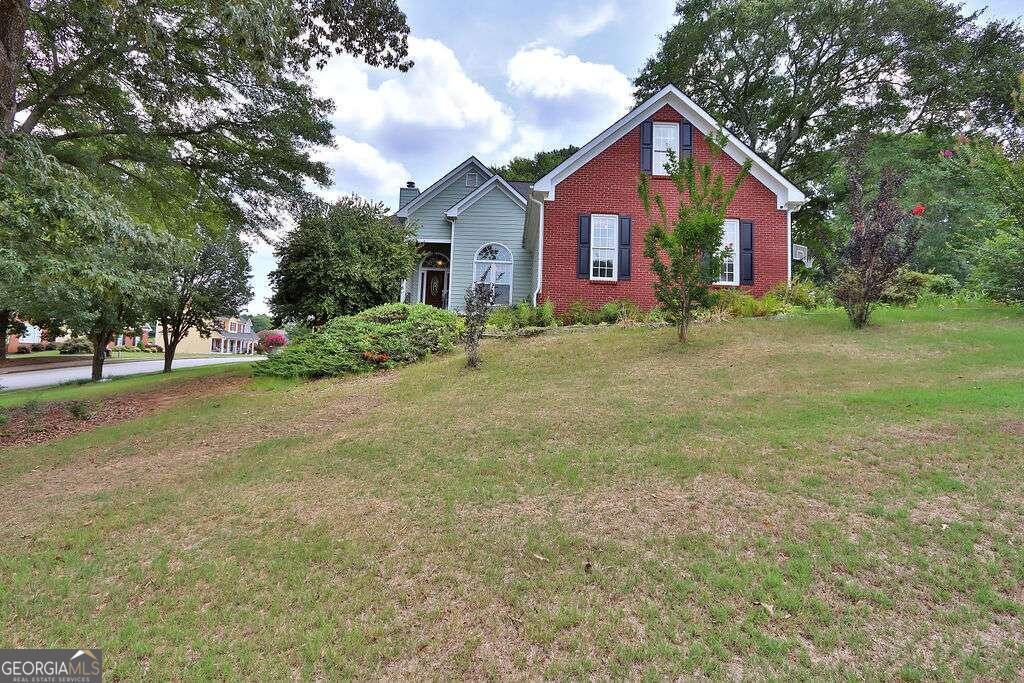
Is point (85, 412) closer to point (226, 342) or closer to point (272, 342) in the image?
point (272, 342)

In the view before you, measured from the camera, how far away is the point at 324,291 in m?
13.1

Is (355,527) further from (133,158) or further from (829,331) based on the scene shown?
(133,158)

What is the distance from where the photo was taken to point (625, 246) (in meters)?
14.1

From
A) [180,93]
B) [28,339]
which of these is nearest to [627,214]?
[180,93]

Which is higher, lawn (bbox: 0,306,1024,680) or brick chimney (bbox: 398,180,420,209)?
brick chimney (bbox: 398,180,420,209)

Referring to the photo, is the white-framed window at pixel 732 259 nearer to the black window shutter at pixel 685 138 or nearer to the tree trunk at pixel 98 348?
the black window shutter at pixel 685 138

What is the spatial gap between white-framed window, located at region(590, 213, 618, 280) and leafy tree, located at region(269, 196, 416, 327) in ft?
18.7

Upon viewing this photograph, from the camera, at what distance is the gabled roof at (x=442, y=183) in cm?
1917

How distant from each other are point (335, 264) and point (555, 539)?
1144 centimetres

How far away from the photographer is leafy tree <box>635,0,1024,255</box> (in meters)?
20.1

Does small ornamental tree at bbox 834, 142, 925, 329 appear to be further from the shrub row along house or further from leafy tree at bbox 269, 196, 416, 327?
leafy tree at bbox 269, 196, 416, 327

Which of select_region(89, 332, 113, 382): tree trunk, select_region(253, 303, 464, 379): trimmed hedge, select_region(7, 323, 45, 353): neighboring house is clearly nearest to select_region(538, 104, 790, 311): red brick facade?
select_region(253, 303, 464, 379): trimmed hedge

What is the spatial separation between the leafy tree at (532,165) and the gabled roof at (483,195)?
15904mm

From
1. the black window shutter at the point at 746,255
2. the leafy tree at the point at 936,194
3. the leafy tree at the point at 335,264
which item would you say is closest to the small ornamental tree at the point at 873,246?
the black window shutter at the point at 746,255
